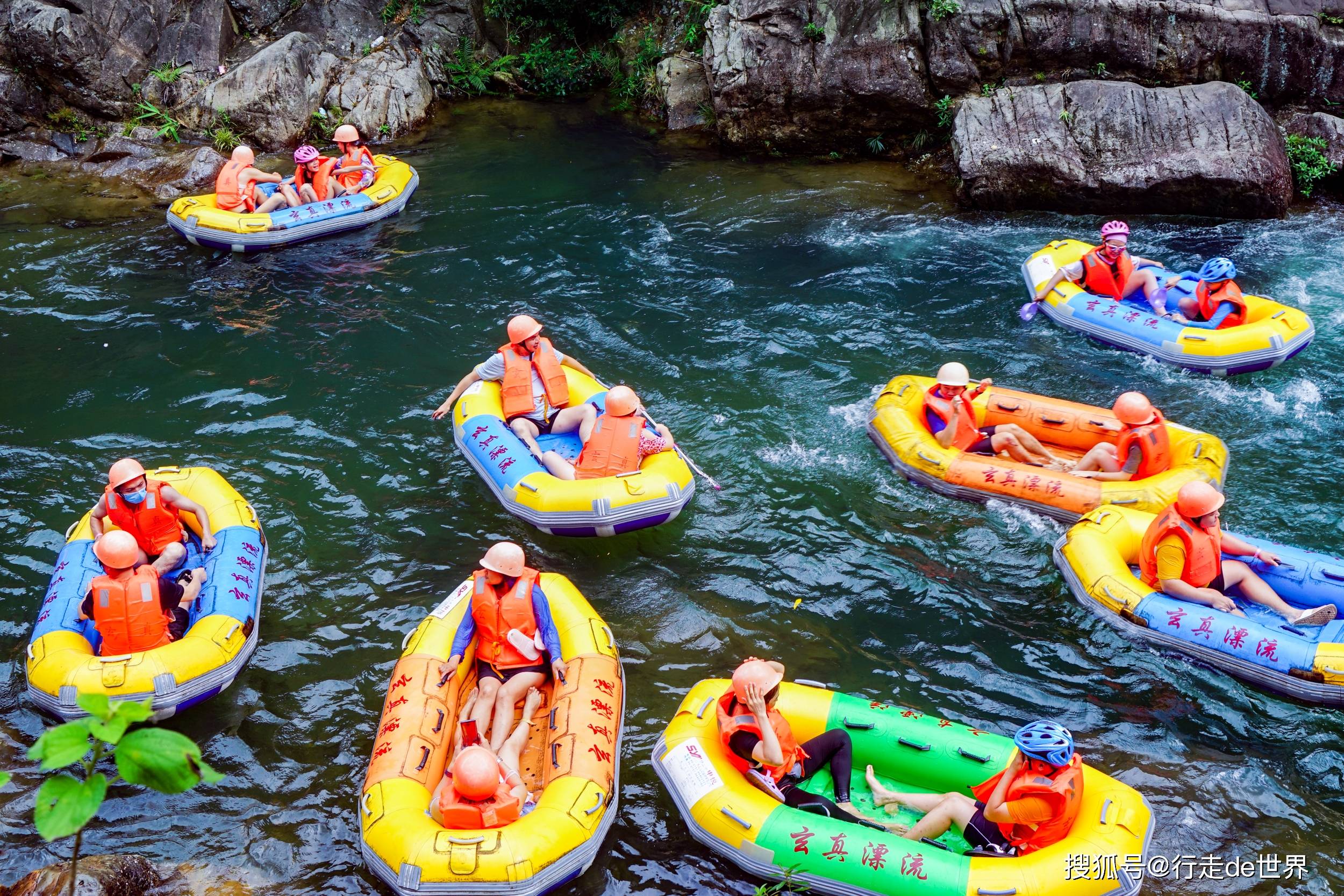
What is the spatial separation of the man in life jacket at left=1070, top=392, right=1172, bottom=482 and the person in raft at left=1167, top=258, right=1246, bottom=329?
94.0 inches

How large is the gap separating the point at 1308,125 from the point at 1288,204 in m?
1.31

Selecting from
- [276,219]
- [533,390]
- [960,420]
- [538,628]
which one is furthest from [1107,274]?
[276,219]

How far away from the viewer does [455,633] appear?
6.81 m

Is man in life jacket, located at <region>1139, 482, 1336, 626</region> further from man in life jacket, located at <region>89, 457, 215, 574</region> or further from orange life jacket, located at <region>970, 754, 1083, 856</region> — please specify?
man in life jacket, located at <region>89, 457, 215, 574</region>

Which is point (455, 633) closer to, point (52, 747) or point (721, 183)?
point (52, 747)

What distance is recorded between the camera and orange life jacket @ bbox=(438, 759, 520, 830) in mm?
5539

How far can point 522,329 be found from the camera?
29.5 ft

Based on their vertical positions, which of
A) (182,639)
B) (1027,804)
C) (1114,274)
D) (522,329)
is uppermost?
(522,329)

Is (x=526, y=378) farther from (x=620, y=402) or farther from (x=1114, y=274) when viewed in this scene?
(x=1114, y=274)

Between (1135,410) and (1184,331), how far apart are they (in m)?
2.40

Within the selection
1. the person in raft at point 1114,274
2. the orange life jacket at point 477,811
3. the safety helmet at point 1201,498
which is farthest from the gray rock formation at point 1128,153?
the orange life jacket at point 477,811

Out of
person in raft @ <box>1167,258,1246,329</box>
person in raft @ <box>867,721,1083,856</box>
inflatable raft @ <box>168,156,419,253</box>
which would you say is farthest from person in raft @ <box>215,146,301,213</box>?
person in raft @ <box>867,721,1083,856</box>

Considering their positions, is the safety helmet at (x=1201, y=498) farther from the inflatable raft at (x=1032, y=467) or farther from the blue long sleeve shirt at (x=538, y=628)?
the blue long sleeve shirt at (x=538, y=628)

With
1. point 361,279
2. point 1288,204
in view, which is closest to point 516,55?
point 361,279
